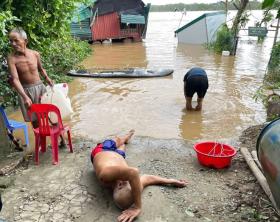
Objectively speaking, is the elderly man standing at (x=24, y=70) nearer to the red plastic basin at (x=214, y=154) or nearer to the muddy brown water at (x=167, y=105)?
the muddy brown water at (x=167, y=105)

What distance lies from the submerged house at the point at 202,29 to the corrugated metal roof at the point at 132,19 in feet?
9.50

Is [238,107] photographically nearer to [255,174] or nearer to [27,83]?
[255,174]

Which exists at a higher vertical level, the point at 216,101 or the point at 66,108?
the point at 66,108

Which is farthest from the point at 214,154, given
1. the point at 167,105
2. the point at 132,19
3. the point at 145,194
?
the point at 132,19

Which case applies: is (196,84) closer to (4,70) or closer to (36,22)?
(36,22)

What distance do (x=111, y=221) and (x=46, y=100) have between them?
2.23 m

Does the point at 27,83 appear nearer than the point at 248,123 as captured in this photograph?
Yes

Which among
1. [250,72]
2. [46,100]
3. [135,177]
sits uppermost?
[46,100]

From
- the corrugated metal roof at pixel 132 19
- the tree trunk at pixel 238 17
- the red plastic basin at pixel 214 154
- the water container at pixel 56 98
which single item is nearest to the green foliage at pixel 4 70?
the water container at pixel 56 98

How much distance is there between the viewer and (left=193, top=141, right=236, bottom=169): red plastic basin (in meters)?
4.69

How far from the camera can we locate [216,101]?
29.4ft

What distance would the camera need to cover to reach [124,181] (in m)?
3.82

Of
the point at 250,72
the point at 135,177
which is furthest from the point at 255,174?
the point at 250,72

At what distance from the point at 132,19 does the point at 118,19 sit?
101 centimetres
